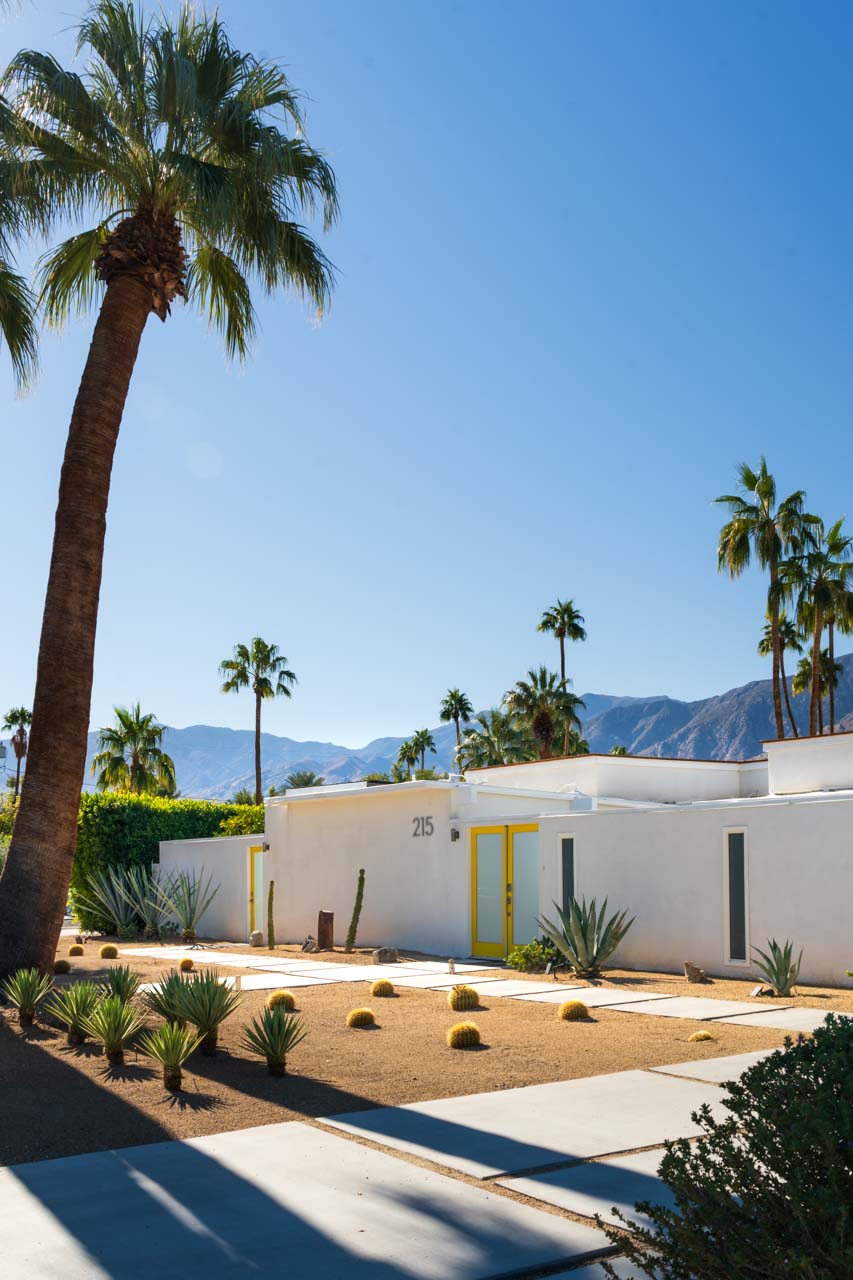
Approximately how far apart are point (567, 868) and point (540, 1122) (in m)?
11.0

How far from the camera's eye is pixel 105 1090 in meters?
7.63

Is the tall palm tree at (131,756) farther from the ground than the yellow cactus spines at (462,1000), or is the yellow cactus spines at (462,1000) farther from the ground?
the tall palm tree at (131,756)

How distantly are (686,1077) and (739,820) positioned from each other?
748cm

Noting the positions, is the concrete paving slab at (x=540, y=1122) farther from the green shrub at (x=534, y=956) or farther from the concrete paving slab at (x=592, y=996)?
the green shrub at (x=534, y=956)

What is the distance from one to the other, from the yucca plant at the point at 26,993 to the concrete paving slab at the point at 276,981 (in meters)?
3.54

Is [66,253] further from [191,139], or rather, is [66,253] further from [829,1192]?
[829,1192]

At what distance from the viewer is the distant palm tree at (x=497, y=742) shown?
5369 cm

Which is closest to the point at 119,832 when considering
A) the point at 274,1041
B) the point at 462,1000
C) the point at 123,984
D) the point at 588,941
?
the point at 588,941

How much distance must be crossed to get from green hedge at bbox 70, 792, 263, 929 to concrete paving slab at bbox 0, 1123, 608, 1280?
23181 millimetres

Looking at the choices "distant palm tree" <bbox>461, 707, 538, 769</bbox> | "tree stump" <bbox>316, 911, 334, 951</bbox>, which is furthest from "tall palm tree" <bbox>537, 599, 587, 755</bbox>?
"tree stump" <bbox>316, 911, 334, 951</bbox>

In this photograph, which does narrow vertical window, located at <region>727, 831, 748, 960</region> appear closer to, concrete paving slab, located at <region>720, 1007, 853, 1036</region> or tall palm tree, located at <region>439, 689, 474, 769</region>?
concrete paving slab, located at <region>720, 1007, 853, 1036</region>

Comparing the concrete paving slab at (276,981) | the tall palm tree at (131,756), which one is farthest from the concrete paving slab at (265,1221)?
the tall palm tree at (131,756)

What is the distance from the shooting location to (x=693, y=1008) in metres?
11.7

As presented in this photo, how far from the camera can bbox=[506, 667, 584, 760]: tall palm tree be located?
53688mm
